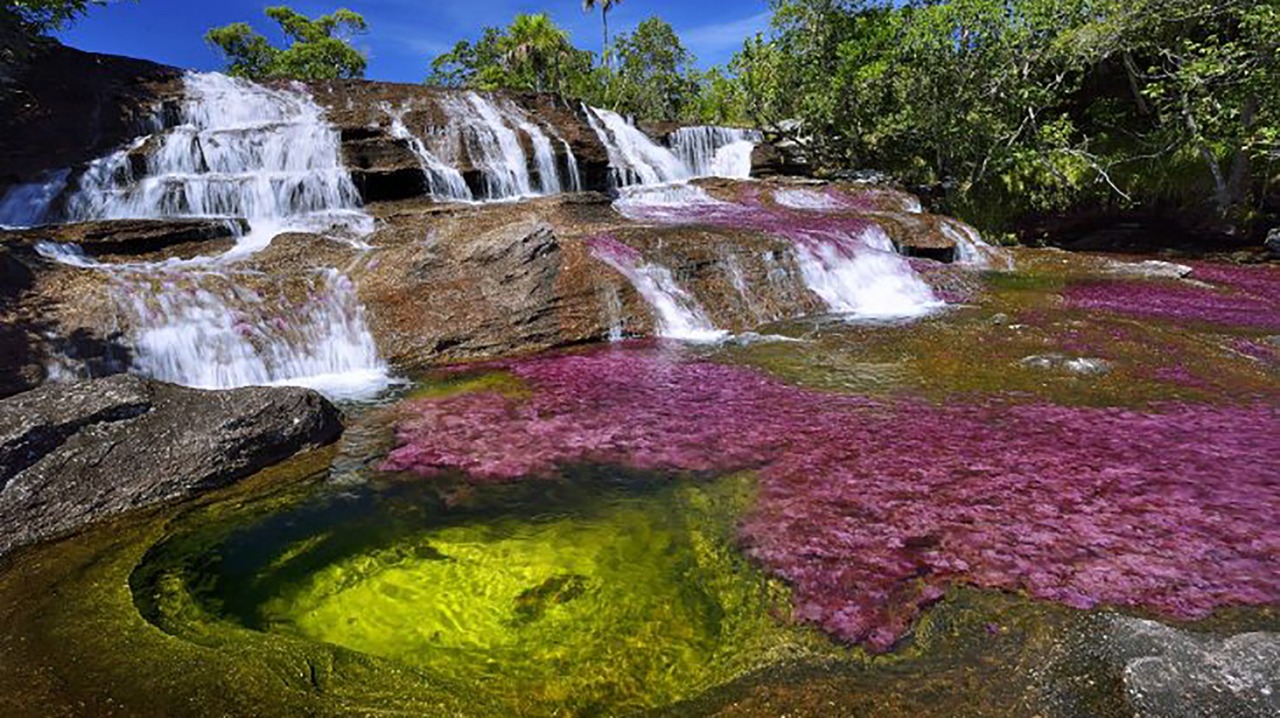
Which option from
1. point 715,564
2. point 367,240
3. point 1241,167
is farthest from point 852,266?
point 1241,167

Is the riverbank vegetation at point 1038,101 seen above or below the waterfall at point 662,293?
above

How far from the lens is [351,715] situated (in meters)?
3.85

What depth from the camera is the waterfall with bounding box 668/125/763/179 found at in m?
33.5

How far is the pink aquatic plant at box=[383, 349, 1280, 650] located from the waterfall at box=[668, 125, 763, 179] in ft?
82.0

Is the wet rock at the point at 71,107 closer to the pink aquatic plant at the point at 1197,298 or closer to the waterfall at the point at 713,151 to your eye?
the waterfall at the point at 713,151

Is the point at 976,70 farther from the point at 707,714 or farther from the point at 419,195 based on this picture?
the point at 707,714

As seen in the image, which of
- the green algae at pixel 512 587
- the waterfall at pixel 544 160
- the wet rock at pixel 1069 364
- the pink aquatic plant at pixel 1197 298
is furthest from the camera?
the waterfall at pixel 544 160

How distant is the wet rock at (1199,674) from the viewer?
3365 millimetres

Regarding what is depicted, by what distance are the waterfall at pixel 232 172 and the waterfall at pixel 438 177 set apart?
2.49m

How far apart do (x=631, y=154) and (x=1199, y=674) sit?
97.8 feet

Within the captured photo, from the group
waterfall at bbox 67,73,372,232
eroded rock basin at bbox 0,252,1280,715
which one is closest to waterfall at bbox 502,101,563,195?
waterfall at bbox 67,73,372,232

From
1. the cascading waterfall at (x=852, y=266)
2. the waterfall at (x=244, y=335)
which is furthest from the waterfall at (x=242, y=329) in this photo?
the cascading waterfall at (x=852, y=266)

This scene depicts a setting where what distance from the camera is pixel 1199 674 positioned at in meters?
3.56

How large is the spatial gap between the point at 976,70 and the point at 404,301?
25.1 meters
